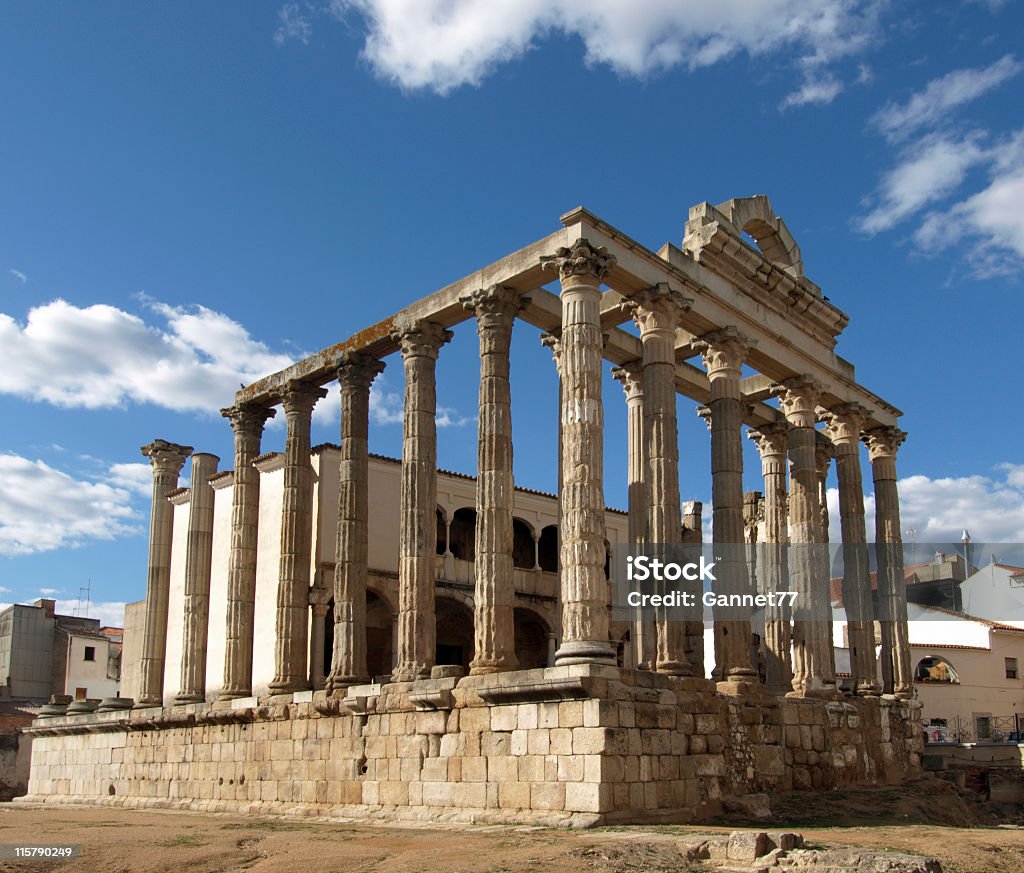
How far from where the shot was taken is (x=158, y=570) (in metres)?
29.0

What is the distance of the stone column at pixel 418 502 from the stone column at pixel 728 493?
5089 mm

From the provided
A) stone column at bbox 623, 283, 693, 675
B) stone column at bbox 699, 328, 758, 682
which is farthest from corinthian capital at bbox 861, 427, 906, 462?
stone column at bbox 623, 283, 693, 675

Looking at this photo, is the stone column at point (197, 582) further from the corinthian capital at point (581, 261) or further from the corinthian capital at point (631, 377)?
the corinthian capital at point (581, 261)

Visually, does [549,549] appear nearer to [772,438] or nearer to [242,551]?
[772,438]

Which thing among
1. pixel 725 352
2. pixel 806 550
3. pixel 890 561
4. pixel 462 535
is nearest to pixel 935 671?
pixel 890 561

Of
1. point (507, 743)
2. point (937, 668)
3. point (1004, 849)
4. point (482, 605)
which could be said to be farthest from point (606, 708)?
point (937, 668)

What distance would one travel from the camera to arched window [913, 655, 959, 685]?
3894 centimetres

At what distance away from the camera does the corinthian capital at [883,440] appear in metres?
27.3

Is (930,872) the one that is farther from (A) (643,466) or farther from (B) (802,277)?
(B) (802,277)

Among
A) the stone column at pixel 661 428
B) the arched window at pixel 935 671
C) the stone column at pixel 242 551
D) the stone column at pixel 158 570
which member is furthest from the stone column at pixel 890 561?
the stone column at pixel 158 570

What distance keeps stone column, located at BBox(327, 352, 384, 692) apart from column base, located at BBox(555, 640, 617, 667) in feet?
20.2

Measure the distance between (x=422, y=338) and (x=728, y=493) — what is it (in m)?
6.43

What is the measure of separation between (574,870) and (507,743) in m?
5.39

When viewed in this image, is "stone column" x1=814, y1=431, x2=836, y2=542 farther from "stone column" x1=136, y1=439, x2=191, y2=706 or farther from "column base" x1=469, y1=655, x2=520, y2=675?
Answer: "stone column" x1=136, y1=439, x2=191, y2=706
